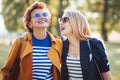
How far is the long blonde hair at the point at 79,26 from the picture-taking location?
489 cm

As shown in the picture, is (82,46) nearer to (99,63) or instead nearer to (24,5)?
(99,63)

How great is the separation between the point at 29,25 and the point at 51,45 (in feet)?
1.43

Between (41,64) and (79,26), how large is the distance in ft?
2.31

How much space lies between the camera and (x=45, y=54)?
16.4 feet

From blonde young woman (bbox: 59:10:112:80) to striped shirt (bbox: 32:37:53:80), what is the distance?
0.66 feet

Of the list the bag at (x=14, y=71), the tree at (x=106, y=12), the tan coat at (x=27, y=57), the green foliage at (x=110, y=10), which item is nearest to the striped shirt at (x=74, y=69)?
the tan coat at (x=27, y=57)

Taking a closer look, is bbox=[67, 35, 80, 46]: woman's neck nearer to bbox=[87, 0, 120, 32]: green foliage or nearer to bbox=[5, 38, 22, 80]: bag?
bbox=[5, 38, 22, 80]: bag

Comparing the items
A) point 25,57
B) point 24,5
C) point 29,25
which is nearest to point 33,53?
point 25,57

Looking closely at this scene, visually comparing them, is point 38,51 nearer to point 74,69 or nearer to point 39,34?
point 39,34

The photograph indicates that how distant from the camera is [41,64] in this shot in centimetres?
494

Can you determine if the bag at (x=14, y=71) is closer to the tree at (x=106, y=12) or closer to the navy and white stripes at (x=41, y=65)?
the navy and white stripes at (x=41, y=65)

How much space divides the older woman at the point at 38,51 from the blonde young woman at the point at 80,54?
162 mm

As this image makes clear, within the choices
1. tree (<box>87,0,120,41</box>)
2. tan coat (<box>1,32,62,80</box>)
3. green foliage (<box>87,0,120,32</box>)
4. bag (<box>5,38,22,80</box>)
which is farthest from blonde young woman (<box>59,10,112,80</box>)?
green foliage (<box>87,0,120,32</box>)

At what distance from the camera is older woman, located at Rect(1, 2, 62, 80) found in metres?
4.95
